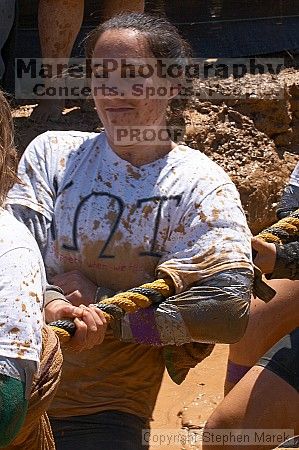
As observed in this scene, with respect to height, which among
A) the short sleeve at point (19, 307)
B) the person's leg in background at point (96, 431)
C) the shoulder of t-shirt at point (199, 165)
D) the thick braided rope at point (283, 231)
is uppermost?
the short sleeve at point (19, 307)

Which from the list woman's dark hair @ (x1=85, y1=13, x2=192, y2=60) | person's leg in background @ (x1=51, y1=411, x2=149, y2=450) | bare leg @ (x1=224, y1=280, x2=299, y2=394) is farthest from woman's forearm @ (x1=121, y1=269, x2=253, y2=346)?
bare leg @ (x1=224, y1=280, x2=299, y2=394)

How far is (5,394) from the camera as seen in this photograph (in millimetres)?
1726

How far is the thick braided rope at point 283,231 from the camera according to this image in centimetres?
298

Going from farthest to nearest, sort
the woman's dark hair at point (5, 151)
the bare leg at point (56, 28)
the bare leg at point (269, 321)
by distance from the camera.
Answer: the bare leg at point (56, 28) < the bare leg at point (269, 321) < the woman's dark hair at point (5, 151)

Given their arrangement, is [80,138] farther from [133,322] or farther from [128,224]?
[133,322]

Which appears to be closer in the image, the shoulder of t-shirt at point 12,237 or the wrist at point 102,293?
the shoulder of t-shirt at point 12,237

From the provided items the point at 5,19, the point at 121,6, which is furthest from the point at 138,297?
the point at 5,19

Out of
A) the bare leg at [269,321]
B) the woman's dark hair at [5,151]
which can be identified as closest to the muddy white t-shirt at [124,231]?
the woman's dark hair at [5,151]

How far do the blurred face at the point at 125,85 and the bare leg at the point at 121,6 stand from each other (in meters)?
3.04

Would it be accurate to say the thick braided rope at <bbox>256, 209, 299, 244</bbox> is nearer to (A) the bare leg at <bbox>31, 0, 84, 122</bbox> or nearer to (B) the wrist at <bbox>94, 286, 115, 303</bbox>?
(B) the wrist at <bbox>94, 286, 115, 303</bbox>

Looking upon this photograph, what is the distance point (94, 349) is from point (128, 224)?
0.31 m

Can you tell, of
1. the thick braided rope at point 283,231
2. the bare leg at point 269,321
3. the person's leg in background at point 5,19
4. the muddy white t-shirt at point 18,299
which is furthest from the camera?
the person's leg in background at point 5,19

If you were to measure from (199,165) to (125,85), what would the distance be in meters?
0.27

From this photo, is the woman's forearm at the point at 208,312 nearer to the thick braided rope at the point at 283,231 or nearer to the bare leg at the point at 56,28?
the thick braided rope at the point at 283,231
